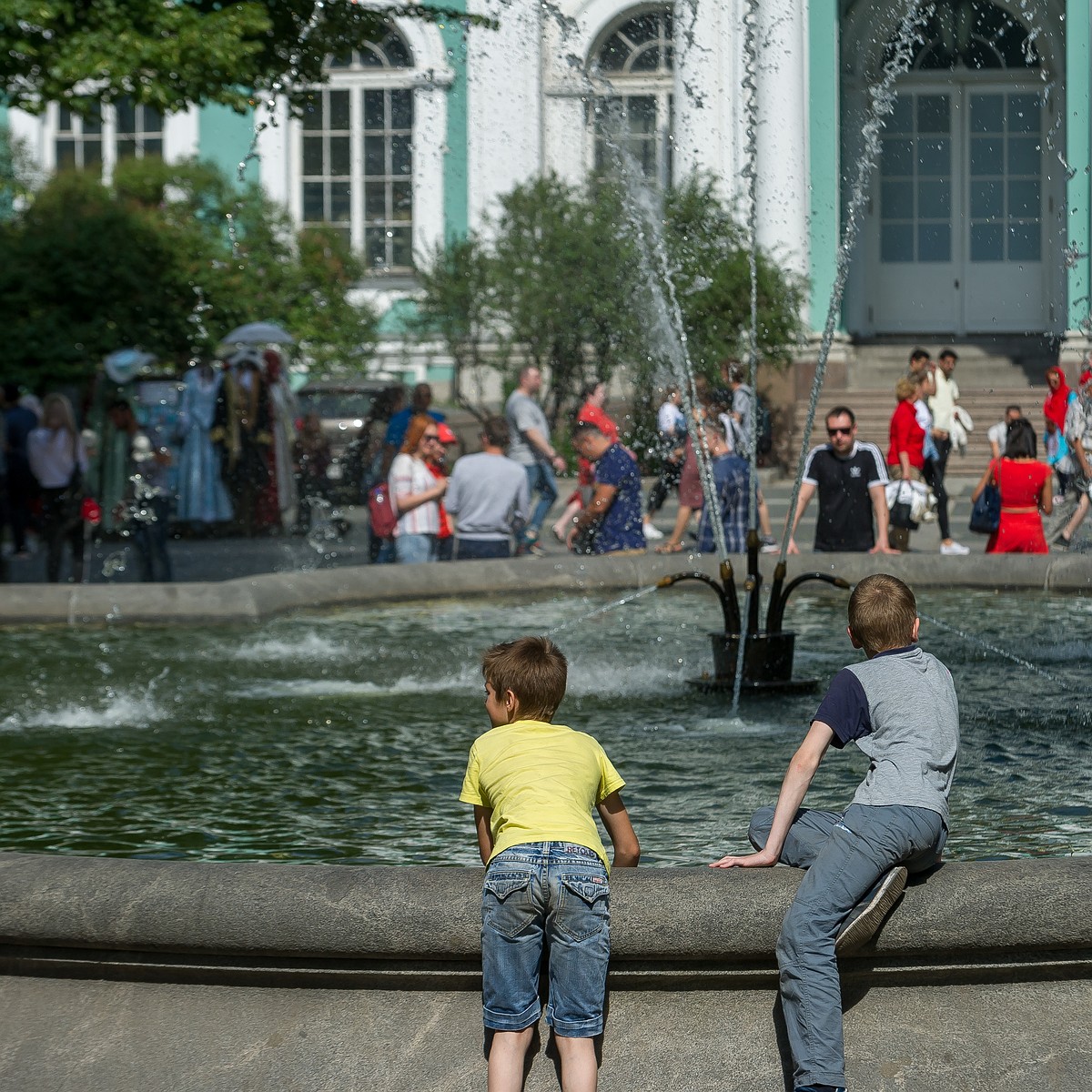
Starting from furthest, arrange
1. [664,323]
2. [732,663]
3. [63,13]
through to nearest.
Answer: [664,323], [63,13], [732,663]

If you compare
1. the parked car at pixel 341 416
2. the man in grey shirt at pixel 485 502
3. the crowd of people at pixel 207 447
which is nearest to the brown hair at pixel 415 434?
the man in grey shirt at pixel 485 502

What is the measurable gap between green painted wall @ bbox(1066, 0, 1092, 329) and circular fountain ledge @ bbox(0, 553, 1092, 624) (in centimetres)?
1286

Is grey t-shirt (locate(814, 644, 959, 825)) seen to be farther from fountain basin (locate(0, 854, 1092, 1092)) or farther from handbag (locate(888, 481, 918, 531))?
handbag (locate(888, 481, 918, 531))

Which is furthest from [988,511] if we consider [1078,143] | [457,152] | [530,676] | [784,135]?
[457,152]

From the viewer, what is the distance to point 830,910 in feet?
12.7

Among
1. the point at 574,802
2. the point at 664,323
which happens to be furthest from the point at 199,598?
the point at 664,323

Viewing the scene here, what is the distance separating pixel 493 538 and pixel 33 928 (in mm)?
7423

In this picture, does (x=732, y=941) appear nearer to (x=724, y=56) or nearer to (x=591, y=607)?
(x=591, y=607)

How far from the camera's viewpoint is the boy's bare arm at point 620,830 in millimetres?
4156

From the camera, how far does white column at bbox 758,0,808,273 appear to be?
22547 mm

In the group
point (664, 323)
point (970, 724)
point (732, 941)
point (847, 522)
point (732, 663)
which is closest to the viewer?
point (732, 941)

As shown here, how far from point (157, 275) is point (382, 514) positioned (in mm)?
8230

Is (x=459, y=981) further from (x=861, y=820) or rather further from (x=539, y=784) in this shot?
(x=861, y=820)

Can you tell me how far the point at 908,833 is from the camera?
399 cm
